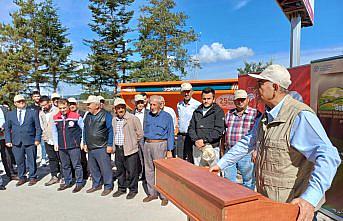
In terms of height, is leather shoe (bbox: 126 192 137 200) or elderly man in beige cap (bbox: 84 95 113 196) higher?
elderly man in beige cap (bbox: 84 95 113 196)

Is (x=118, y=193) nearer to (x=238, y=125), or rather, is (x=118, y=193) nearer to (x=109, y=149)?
(x=109, y=149)

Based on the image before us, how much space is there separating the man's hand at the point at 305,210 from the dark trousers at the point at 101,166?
13.7 ft

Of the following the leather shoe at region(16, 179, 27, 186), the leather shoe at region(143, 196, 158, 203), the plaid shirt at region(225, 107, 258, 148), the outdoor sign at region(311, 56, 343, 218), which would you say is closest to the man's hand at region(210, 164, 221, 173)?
the outdoor sign at region(311, 56, 343, 218)

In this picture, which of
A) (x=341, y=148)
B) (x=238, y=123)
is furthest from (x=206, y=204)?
(x=238, y=123)

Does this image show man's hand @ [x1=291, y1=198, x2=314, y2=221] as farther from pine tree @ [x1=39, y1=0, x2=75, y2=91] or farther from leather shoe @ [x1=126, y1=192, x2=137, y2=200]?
pine tree @ [x1=39, y1=0, x2=75, y2=91]

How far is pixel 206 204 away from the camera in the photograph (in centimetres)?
117

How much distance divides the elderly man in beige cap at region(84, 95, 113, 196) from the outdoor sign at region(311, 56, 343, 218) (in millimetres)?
3358

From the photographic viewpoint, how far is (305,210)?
1.23 metres

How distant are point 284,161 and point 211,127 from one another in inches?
104

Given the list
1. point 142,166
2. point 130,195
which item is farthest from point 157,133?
point 142,166

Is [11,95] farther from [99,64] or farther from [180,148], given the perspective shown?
[180,148]

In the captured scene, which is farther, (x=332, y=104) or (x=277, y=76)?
(x=332, y=104)

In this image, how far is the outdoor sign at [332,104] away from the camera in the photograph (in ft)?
10.3

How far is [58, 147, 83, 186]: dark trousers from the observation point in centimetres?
536
